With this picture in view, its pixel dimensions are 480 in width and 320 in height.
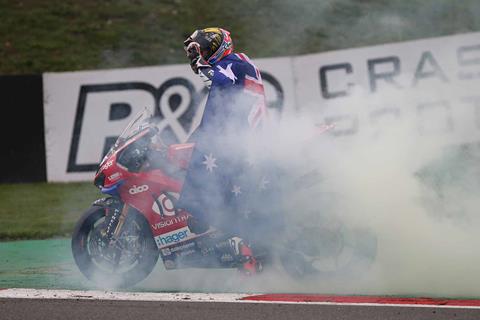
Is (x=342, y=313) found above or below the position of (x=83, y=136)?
below

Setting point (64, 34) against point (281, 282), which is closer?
point (281, 282)

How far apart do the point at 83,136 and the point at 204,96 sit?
1751mm

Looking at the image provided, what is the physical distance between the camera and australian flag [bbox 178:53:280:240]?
22.7 feet

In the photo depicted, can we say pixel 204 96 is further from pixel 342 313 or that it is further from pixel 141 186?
pixel 342 313

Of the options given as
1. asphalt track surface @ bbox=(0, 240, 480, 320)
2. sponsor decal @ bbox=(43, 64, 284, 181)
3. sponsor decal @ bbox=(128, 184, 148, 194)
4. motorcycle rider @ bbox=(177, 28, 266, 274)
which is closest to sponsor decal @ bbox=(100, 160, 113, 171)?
sponsor decal @ bbox=(128, 184, 148, 194)

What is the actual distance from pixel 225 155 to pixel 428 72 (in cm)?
671

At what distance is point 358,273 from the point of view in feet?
22.7

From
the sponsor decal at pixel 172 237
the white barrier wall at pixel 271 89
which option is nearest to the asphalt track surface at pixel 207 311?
the sponsor decal at pixel 172 237

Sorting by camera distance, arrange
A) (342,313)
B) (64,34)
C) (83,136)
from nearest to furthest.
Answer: (342,313), (83,136), (64,34)

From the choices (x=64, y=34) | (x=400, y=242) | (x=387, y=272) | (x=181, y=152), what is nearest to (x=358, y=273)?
(x=387, y=272)

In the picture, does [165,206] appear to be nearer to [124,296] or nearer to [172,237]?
[172,237]

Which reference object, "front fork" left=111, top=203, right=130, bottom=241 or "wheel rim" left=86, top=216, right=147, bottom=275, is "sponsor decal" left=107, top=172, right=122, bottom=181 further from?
"wheel rim" left=86, top=216, right=147, bottom=275

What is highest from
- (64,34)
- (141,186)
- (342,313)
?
(64,34)

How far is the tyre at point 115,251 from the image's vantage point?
7039 mm
